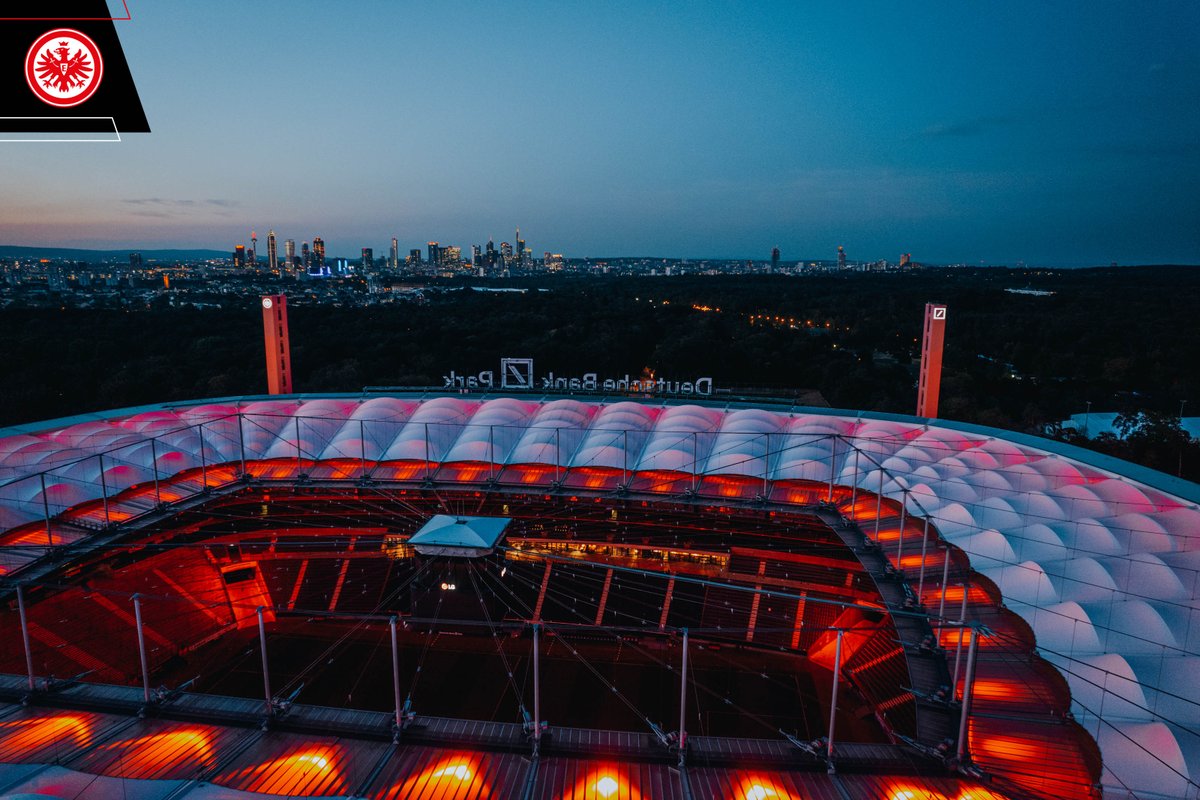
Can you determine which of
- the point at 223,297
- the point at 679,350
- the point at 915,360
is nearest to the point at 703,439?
the point at 679,350

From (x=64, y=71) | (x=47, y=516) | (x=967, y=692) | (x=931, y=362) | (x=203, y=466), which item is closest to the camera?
(x=967, y=692)

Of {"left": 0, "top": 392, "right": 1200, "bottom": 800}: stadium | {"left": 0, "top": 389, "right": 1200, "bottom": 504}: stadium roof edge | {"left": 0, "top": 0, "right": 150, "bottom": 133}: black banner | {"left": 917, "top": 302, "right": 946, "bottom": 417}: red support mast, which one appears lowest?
{"left": 0, "top": 392, "right": 1200, "bottom": 800}: stadium

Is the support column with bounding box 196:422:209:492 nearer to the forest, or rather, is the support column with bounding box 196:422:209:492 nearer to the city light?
the city light

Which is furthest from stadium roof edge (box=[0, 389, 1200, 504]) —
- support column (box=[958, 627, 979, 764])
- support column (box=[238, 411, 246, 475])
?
Answer: support column (box=[958, 627, 979, 764])

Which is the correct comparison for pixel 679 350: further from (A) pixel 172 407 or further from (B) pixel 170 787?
(B) pixel 170 787

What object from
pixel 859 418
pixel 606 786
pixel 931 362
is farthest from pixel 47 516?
pixel 931 362

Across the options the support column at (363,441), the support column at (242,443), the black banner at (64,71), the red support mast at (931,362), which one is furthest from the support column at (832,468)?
the support column at (242,443)

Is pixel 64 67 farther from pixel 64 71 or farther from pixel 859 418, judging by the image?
pixel 859 418
